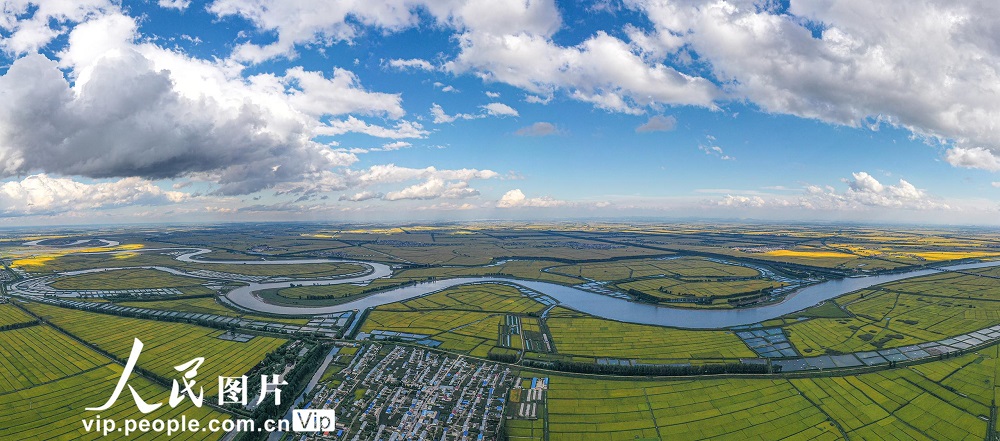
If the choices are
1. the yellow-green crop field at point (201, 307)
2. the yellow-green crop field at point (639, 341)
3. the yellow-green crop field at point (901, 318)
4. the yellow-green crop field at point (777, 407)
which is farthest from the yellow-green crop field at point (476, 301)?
the yellow-green crop field at point (901, 318)

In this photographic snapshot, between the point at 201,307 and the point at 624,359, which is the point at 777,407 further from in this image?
the point at 201,307

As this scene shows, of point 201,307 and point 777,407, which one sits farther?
point 201,307

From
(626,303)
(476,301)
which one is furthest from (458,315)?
(626,303)

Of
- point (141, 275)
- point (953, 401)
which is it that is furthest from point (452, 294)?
point (141, 275)

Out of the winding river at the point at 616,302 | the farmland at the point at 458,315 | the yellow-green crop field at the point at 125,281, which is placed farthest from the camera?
the yellow-green crop field at the point at 125,281

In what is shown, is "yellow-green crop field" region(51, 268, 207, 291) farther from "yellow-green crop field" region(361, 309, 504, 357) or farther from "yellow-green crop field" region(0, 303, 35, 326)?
"yellow-green crop field" region(361, 309, 504, 357)

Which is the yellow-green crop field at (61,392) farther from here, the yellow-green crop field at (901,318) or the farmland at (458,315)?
the yellow-green crop field at (901,318)
